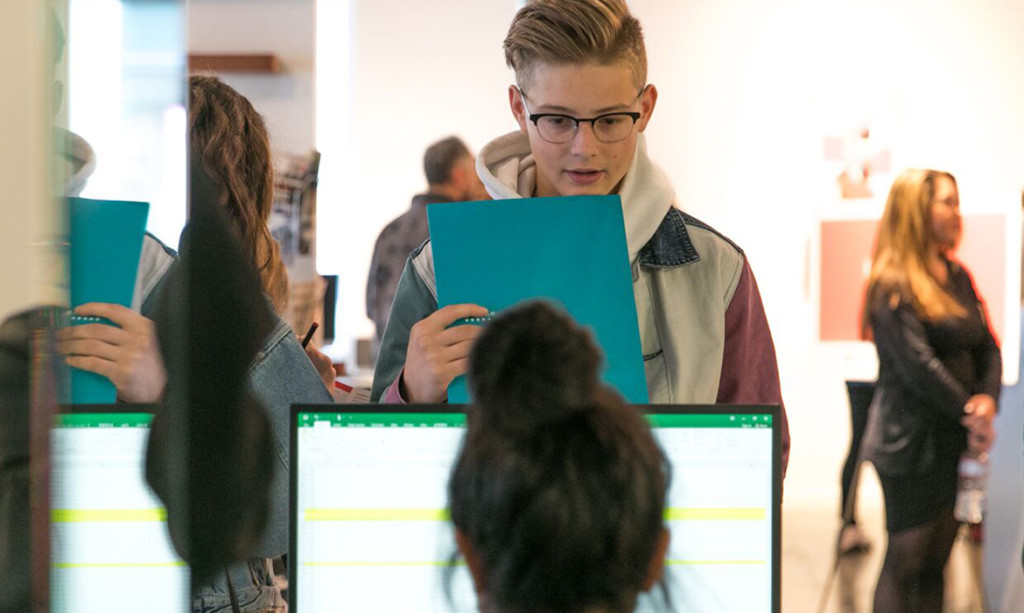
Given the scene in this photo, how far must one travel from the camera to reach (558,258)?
0.84 meters

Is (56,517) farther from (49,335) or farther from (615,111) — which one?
(615,111)

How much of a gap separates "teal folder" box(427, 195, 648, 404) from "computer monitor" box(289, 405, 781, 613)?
7 centimetres

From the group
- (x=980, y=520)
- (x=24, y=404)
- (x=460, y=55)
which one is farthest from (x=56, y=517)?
(x=460, y=55)

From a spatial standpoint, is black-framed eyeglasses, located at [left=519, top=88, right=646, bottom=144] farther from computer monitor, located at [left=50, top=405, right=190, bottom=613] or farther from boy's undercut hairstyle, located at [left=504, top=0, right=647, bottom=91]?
computer monitor, located at [left=50, top=405, right=190, bottom=613]

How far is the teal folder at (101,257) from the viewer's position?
318 millimetres

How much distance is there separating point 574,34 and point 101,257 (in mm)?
720

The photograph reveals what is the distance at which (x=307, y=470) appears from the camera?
2.70 feet

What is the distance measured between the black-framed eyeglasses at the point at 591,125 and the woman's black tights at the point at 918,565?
7.91 feet

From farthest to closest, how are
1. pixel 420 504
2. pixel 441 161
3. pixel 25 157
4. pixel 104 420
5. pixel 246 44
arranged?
1. pixel 441 161
2. pixel 246 44
3. pixel 420 504
4. pixel 104 420
5. pixel 25 157

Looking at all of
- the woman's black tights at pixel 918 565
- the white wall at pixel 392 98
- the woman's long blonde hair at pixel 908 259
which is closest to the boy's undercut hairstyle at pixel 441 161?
the white wall at pixel 392 98

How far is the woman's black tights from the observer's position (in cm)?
305

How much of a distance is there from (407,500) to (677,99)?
3.15m

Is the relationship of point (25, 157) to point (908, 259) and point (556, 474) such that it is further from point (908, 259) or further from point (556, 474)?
point (908, 259)

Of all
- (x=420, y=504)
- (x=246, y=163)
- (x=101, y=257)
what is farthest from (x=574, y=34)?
(x=101, y=257)
